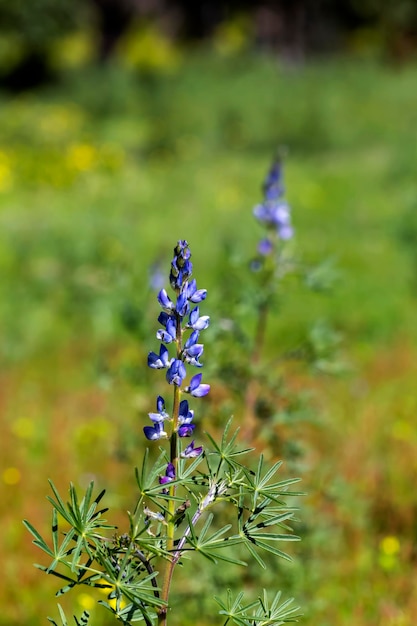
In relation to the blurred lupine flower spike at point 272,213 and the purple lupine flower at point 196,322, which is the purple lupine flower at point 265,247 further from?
the purple lupine flower at point 196,322

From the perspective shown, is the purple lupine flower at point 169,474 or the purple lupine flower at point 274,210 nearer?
the purple lupine flower at point 169,474

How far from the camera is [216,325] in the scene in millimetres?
2705

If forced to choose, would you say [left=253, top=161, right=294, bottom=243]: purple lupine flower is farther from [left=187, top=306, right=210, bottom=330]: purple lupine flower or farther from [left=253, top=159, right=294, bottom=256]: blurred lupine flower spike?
[left=187, top=306, right=210, bottom=330]: purple lupine flower

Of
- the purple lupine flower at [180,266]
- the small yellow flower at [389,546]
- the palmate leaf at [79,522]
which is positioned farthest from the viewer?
the small yellow flower at [389,546]

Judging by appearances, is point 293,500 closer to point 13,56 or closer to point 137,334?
point 137,334

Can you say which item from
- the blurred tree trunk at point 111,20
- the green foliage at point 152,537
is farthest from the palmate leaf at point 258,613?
the blurred tree trunk at point 111,20

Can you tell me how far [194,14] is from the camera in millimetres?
34969

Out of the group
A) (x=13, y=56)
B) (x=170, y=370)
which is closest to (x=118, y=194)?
(x=170, y=370)

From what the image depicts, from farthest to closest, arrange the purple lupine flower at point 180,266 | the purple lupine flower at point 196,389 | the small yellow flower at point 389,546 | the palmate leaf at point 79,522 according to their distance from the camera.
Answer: the small yellow flower at point 389,546, the purple lupine flower at point 196,389, the purple lupine flower at point 180,266, the palmate leaf at point 79,522

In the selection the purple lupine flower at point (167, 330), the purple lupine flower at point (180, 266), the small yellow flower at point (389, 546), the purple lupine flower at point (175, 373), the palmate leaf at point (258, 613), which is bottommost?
the palmate leaf at point (258, 613)

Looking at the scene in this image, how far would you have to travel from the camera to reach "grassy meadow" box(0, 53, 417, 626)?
3152 millimetres

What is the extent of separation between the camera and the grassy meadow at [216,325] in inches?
124

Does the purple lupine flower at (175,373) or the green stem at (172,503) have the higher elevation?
the purple lupine flower at (175,373)

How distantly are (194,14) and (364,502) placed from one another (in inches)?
1347
